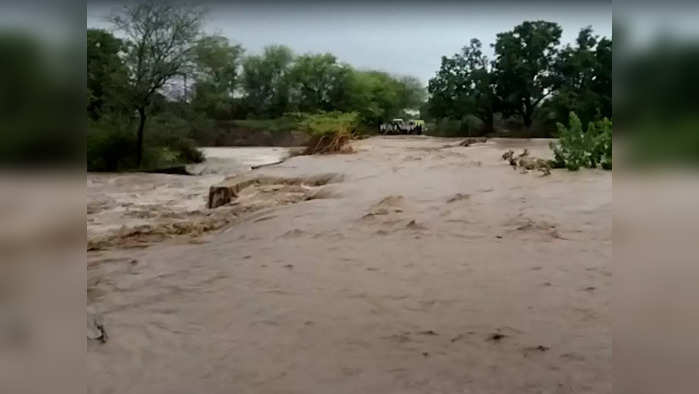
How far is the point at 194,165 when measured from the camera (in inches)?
65.8

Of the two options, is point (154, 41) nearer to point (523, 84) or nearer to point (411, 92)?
point (411, 92)

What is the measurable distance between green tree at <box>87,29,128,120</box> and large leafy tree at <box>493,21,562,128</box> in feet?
3.39

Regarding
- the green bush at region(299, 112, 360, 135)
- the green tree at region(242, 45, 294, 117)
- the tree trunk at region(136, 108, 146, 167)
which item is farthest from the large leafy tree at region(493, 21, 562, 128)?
the tree trunk at region(136, 108, 146, 167)

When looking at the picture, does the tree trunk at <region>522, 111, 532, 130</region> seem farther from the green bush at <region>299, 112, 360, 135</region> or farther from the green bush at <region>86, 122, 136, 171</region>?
the green bush at <region>86, 122, 136, 171</region>

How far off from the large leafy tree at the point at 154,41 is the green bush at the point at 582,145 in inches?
41.6

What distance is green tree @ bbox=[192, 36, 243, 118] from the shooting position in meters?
1.59

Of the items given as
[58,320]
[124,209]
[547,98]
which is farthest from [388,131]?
[58,320]

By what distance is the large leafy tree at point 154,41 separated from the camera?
155cm

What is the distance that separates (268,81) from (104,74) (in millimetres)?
439

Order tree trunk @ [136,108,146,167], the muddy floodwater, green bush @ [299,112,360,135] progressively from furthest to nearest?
green bush @ [299,112,360,135]
tree trunk @ [136,108,146,167]
the muddy floodwater

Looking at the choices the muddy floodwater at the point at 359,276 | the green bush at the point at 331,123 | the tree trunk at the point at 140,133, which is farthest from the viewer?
the green bush at the point at 331,123

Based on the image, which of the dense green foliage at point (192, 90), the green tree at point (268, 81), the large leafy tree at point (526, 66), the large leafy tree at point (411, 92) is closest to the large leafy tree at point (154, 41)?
the dense green foliage at point (192, 90)

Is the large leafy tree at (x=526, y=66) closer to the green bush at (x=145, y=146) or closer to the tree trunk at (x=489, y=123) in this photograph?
the tree trunk at (x=489, y=123)

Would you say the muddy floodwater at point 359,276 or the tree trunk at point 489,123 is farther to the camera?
the tree trunk at point 489,123
